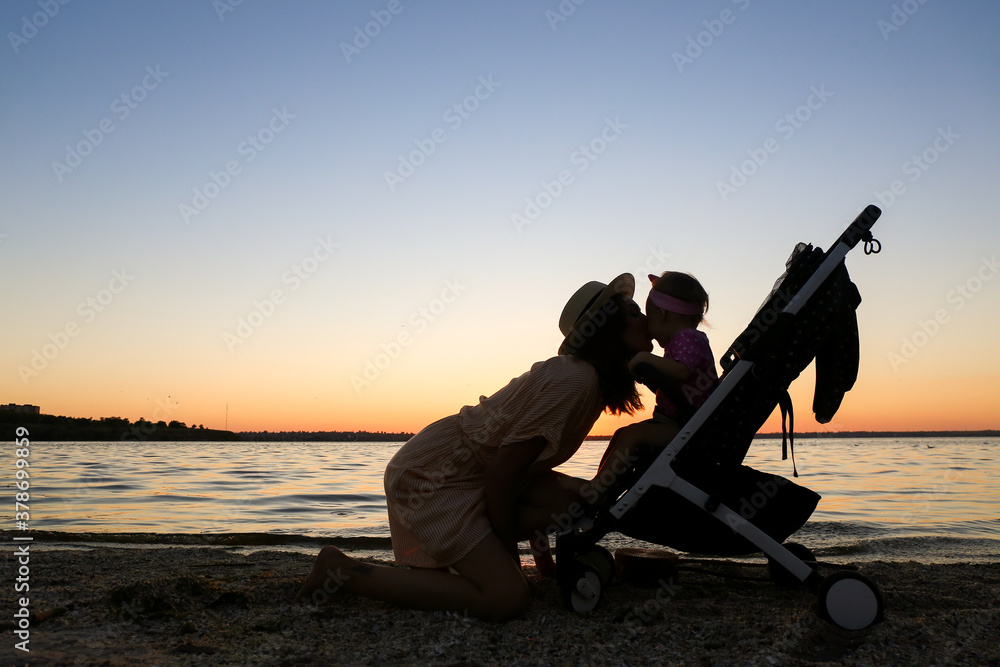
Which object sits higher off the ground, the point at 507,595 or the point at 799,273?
the point at 799,273

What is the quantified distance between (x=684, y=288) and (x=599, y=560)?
4.74 ft

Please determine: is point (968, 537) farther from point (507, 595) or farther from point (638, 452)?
point (507, 595)

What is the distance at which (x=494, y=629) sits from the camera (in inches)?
110

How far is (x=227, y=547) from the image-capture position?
5.80m

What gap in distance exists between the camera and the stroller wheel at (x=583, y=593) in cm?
306

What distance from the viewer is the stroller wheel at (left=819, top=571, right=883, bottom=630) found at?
2672 millimetres

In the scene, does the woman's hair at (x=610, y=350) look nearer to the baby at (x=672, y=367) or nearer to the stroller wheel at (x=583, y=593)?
the baby at (x=672, y=367)

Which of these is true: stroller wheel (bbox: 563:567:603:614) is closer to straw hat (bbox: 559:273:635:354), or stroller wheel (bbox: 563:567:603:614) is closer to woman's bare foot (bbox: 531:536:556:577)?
woman's bare foot (bbox: 531:536:556:577)

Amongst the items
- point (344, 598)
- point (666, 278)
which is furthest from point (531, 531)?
point (666, 278)

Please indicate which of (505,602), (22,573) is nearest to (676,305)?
(505,602)

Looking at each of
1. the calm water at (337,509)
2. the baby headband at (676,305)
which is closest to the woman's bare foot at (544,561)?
the baby headband at (676,305)

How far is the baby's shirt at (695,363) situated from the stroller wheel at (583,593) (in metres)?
0.88

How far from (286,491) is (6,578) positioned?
23.7ft

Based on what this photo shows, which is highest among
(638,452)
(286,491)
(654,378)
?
(654,378)
